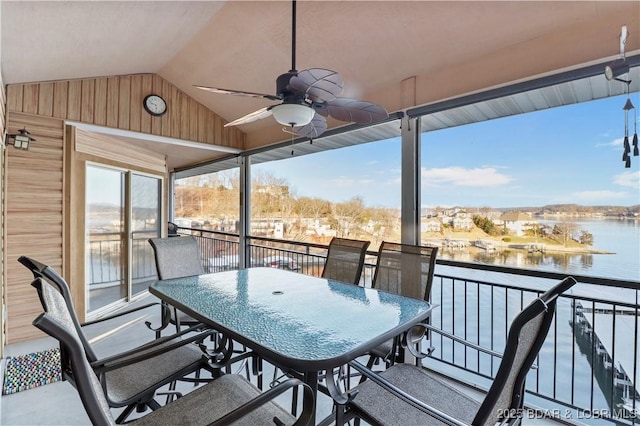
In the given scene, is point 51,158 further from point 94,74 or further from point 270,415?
point 270,415

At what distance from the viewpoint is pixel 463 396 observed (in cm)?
144

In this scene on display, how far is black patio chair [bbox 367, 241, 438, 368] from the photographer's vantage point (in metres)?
2.08

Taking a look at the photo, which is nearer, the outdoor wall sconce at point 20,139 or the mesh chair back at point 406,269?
the mesh chair back at point 406,269

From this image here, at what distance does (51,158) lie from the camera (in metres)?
3.49

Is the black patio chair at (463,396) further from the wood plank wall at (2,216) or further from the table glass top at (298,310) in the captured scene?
the wood plank wall at (2,216)

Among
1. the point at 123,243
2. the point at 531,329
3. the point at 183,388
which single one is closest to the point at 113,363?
the point at 183,388

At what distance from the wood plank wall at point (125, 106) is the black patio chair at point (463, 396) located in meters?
4.35

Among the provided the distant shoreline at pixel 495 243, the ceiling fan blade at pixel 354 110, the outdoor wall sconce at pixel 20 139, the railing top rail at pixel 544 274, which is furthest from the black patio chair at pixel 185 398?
the outdoor wall sconce at pixel 20 139

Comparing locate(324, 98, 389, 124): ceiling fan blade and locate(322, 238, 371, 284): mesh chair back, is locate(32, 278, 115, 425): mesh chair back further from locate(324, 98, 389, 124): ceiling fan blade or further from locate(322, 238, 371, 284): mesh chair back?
locate(322, 238, 371, 284): mesh chair back

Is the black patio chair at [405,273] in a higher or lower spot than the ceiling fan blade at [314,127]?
lower

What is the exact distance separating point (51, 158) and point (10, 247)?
106 cm

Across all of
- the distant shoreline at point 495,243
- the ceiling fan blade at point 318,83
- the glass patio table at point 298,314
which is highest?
the ceiling fan blade at point 318,83

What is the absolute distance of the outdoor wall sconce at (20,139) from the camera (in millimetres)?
3168

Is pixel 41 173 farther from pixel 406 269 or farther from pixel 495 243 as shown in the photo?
pixel 495 243
